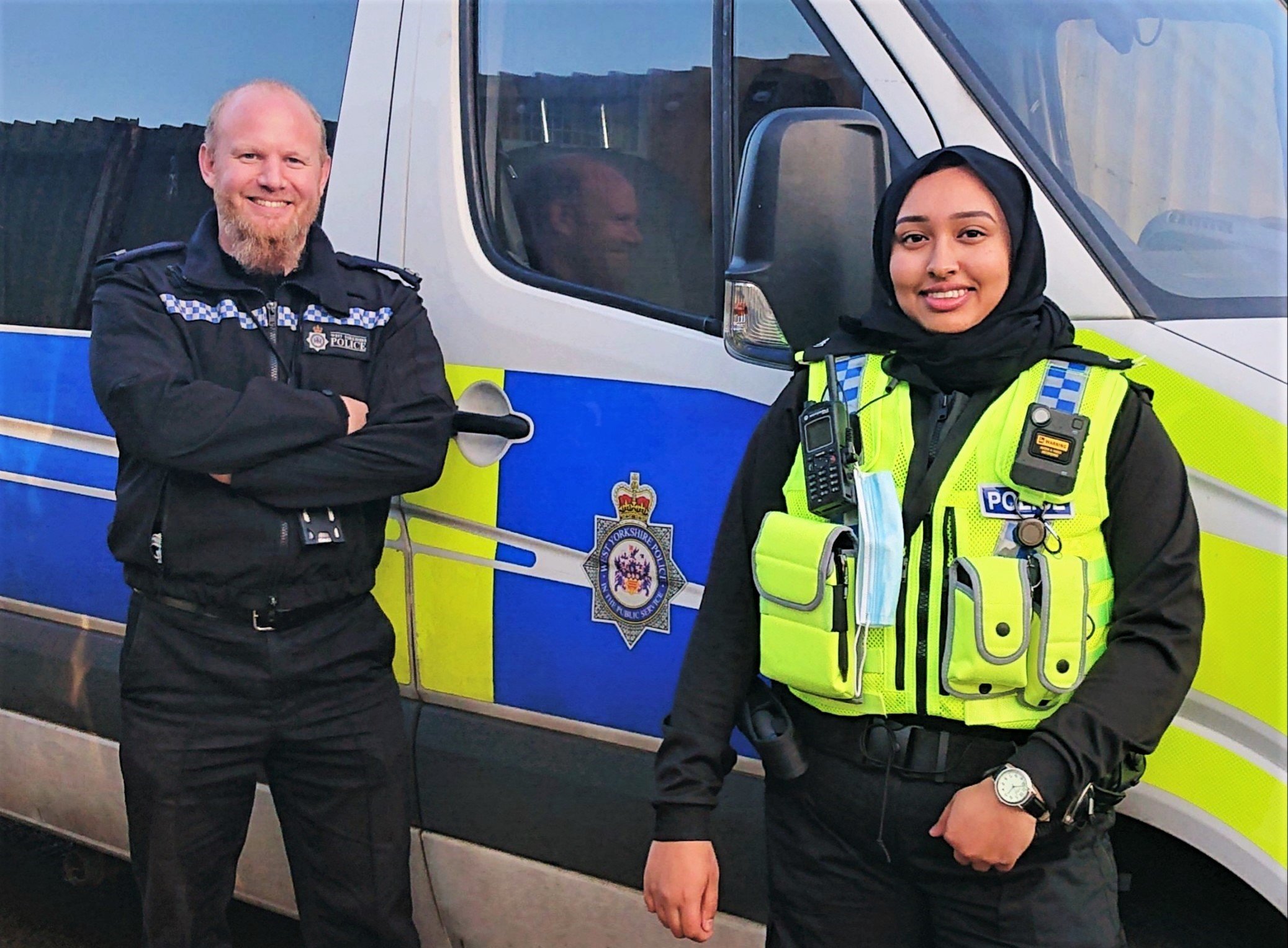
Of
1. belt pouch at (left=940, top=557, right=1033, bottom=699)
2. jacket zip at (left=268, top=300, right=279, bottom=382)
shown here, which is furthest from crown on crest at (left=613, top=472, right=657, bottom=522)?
belt pouch at (left=940, top=557, right=1033, bottom=699)

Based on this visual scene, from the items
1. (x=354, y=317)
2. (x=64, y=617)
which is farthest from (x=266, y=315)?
(x=64, y=617)

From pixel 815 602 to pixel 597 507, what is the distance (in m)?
0.70

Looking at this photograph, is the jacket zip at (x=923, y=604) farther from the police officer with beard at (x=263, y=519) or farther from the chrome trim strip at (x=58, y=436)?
the chrome trim strip at (x=58, y=436)

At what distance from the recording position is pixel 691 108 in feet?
7.29

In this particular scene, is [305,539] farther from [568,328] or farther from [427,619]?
[568,328]

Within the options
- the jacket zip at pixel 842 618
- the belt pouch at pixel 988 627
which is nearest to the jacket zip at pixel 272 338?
the jacket zip at pixel 842 618

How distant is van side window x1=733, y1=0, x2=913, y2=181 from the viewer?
203 cm

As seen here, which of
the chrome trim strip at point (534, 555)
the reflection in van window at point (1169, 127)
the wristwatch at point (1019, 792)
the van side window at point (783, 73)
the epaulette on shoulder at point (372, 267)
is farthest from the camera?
the epaulette on shoulder at point (372, 267)

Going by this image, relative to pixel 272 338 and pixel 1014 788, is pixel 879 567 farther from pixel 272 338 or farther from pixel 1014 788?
pixel 272 338

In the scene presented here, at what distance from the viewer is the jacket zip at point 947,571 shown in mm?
1569

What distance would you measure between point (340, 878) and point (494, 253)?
3.68 feet

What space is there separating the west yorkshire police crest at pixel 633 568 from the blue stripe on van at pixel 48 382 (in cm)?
115

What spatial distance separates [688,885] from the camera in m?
1.71

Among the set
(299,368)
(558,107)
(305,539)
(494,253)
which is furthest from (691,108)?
(305,539)
